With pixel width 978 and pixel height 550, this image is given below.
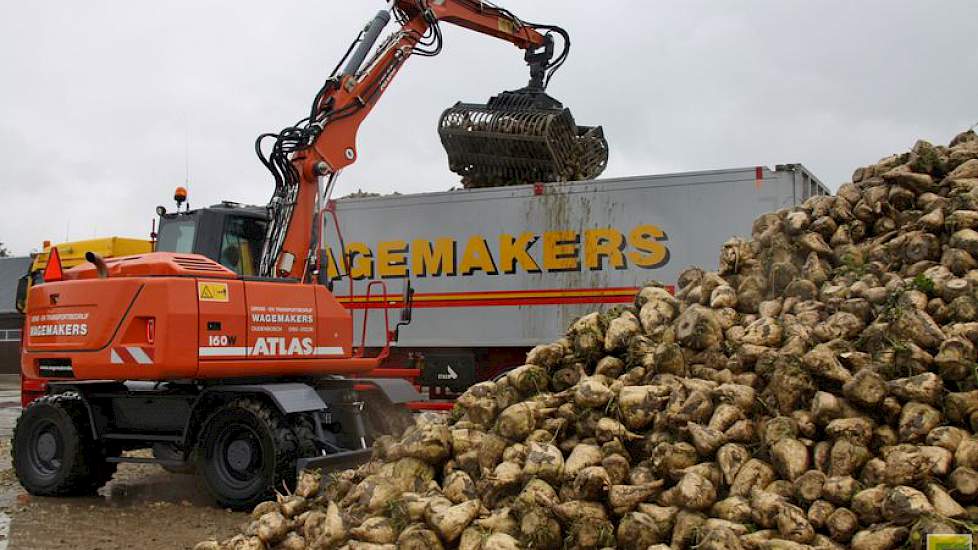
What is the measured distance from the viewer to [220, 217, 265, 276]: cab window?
8.72 meters

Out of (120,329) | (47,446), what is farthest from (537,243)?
(47,446)

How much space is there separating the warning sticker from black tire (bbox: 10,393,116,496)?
6.55 ft

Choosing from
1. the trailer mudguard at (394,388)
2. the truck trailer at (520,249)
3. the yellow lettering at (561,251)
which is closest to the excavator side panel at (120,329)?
the trailer mudguard at (394,388)

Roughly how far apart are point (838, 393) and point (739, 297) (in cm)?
119

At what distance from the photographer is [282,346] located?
316 inches

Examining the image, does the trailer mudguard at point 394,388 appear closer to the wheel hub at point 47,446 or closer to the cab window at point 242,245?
the cab window at point 242,245

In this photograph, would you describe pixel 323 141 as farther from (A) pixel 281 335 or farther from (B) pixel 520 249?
(B) pixel 520 249

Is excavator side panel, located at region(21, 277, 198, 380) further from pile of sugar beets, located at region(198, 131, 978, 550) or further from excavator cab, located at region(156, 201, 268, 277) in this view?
pile of sugar beets, located at region(198, 131, 978, 550)

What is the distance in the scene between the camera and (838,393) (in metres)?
4.78

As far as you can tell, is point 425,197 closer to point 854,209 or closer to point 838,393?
point 854,209

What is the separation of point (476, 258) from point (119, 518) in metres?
5.05

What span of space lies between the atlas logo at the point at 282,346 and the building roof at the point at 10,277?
2624 centimetres

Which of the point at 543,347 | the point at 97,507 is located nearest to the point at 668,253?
the point at 543,347

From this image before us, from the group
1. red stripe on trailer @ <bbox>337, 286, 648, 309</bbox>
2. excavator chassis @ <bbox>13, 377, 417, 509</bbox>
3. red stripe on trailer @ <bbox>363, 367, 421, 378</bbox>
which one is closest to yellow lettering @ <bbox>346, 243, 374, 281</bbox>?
red stripe on trailer @ <bbox>337, 286, 648, 309</bbox>
